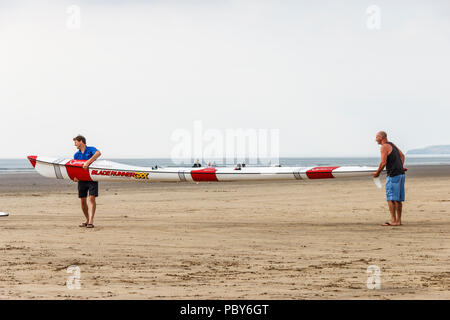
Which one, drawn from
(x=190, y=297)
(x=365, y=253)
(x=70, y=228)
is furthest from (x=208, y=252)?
(x=70, y=228)

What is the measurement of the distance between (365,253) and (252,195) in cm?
1115

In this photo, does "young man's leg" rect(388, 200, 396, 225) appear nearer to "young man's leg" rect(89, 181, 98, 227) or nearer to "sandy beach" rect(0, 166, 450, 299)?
"sandy beach" rect(0, 166, 450, 299)

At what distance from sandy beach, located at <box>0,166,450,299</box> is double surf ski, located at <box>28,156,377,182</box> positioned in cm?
81

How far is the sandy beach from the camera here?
5750 mm

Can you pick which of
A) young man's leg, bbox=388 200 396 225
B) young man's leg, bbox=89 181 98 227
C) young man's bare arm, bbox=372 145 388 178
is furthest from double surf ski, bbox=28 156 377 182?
young man's leg, bbox=388 200 396 225

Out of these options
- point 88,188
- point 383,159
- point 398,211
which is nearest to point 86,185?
point 88,188

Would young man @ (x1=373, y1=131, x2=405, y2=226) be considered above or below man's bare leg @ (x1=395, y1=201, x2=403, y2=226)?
above

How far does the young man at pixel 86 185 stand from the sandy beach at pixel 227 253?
0.88 ft

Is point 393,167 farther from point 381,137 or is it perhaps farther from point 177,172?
point 177,172

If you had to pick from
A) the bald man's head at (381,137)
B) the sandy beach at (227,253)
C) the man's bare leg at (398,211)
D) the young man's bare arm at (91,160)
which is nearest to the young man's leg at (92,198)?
the sandy beach at (227,253)

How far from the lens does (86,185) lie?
10.4 m
